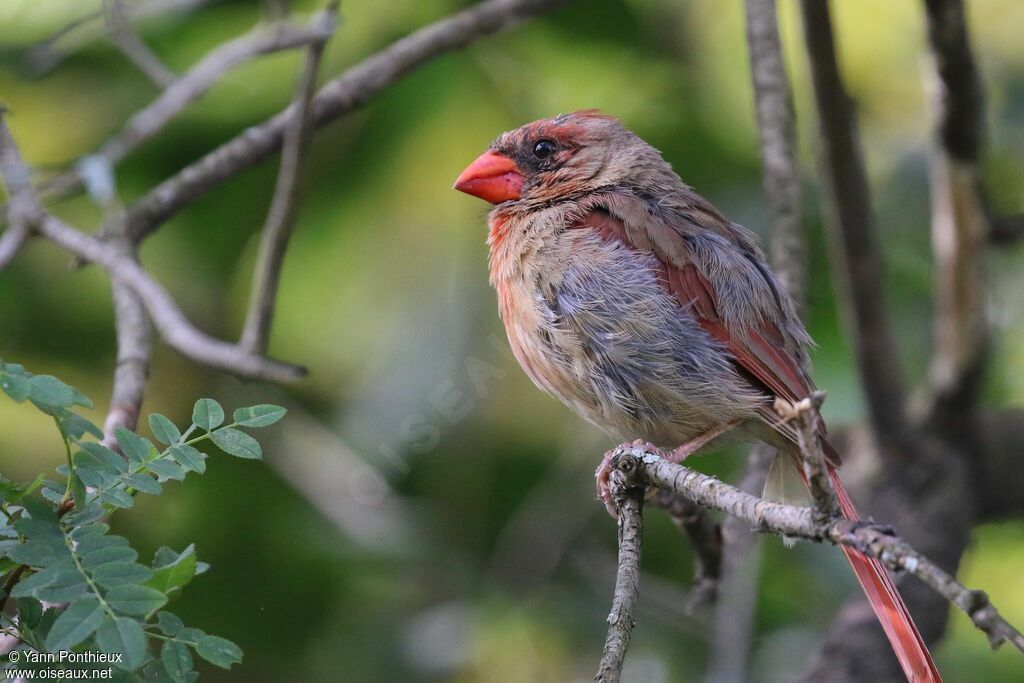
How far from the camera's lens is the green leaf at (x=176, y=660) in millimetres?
1749

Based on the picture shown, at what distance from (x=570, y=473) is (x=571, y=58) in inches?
75.3

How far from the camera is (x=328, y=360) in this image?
16.6ft

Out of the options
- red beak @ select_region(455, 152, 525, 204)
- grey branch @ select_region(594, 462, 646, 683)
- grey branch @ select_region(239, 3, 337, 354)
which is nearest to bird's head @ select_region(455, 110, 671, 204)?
red beak @ select_region(455, 152, 525, 204)

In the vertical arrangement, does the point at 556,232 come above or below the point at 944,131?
below

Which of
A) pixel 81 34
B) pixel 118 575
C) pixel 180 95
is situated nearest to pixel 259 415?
pixel 118 575

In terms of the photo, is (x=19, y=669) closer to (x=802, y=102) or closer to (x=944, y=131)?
(x=944, y=131)

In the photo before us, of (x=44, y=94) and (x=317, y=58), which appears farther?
(x=44, y=94)

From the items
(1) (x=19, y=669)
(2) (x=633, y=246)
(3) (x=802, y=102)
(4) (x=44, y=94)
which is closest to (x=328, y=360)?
(4) (x=44, y=94)

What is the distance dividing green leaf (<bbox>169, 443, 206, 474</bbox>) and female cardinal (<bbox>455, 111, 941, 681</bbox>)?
1393 mm

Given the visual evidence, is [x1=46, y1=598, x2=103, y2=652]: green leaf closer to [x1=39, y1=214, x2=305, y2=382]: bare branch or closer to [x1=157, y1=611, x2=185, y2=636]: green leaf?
[x1=157, y1=611, x2=185, y2=636]: green leaf

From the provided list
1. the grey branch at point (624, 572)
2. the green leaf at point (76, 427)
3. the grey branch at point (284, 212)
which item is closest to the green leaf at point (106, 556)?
the green leaf at point (76, 427)

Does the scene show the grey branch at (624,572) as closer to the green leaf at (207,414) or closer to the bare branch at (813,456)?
the bare branch at (813,456)

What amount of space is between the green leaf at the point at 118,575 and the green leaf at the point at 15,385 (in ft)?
0.92

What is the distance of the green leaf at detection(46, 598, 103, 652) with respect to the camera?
1621 millimetres
